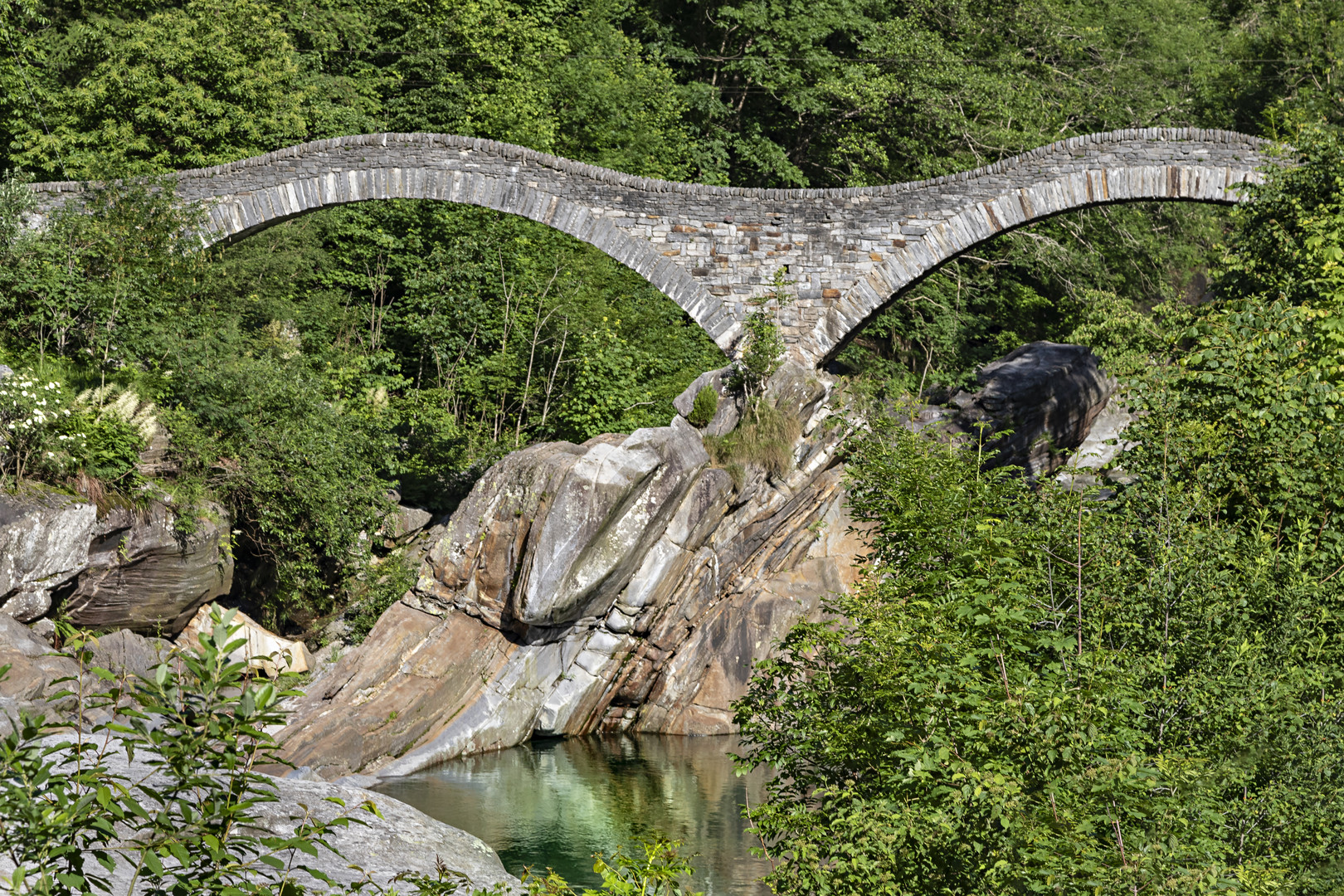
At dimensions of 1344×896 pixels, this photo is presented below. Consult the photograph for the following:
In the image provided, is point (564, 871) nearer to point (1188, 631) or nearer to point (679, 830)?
point (679, 830)

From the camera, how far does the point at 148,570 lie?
12.2 meters

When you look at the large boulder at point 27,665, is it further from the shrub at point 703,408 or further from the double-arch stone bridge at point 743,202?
the double-arch stone bridge at point 743,202

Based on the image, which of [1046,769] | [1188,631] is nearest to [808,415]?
[1188,631]

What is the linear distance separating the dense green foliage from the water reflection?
11.4 ft

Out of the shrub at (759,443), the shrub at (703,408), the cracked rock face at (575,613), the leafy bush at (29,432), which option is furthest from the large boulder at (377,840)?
the shrub at (703,408)

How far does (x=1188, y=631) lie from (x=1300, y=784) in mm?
674

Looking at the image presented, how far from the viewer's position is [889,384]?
1642 centimetres

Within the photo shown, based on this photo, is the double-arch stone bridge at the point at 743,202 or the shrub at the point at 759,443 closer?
the shrub at the point at 759,443

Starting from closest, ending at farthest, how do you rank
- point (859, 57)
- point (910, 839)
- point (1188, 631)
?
1. point (910, 839)
2. point (1188, 631)
3. point (859, 57)

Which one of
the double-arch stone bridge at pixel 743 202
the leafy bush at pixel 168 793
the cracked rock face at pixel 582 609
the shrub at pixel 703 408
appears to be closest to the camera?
the leafy bush at pixel 168 793

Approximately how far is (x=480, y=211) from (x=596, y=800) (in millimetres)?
10943

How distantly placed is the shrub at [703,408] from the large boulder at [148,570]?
5146 mm

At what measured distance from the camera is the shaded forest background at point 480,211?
14031 mm

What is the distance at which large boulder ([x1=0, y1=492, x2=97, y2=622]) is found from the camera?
11.2 m
